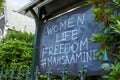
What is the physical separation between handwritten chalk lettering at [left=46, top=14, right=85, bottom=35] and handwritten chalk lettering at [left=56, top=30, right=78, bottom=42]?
0.07 meters

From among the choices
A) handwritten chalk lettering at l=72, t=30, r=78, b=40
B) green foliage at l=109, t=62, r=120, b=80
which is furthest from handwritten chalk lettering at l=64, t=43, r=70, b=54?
green foliage at l=109, t=62, r=120, b=80

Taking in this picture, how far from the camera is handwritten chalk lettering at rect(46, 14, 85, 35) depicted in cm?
387

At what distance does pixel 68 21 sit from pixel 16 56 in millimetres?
4211

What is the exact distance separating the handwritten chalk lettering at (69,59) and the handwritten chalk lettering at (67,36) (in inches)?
9.8

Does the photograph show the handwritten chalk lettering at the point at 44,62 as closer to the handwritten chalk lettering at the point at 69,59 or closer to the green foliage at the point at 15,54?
the handwritten chalk lettering at the point at 69,59

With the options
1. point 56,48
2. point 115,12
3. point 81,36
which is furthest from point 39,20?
point 115,12

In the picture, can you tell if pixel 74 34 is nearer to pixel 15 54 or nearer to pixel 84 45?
pixel 84 45

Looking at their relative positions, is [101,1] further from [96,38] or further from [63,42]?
[63,42]

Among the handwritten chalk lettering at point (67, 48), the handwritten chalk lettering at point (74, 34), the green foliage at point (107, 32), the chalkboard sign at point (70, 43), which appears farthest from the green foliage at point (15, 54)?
the green foliage at point (107, 32)

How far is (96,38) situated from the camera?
278 cm

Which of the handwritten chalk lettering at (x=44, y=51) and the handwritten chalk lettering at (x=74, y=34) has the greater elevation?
the handwritten chalk lettering at (x=74, y=34)

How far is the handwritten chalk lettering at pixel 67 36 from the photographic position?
12.8 feet

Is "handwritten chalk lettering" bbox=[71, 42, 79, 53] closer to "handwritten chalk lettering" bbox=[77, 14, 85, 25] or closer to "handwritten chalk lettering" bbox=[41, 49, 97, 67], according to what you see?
"handwritten chalk lettering" bbox=[41, 49, 97, 67]

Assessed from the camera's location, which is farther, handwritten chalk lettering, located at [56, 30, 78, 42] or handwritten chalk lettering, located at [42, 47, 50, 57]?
handwritten chalk lettering, located at [42, 47, 50, 57]
